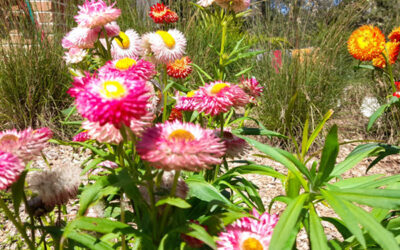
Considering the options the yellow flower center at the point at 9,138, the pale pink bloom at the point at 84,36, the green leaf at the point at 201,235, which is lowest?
the green leaf at the point at 201,235

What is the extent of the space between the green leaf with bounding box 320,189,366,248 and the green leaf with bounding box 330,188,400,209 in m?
0.03

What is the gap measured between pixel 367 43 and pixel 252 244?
46.7 inches

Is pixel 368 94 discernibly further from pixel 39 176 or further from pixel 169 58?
pixel 39 176

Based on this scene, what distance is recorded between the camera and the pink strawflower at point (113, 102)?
0.49 metres

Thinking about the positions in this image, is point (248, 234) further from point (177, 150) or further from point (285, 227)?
point (177, 150)

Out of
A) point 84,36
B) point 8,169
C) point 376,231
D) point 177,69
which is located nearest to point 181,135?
point 8,169

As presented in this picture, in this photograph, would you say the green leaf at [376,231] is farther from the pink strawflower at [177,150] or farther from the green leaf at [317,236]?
the pink strawflower at [177,150]

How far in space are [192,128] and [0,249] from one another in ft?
4.38

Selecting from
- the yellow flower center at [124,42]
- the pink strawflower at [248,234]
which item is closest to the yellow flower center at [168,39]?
the yellow flower center at [124,42]

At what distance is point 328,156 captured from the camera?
0.76 metres

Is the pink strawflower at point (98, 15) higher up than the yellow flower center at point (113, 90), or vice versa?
the pink strawflower at point (98, 15)

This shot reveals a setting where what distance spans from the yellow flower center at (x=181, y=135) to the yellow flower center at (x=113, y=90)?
0.11 metres

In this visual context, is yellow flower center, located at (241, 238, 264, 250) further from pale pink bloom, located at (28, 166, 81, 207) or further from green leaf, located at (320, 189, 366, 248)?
pale pink bloom, located at (28, 166, 81, 207)

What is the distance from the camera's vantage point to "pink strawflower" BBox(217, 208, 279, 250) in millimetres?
653
